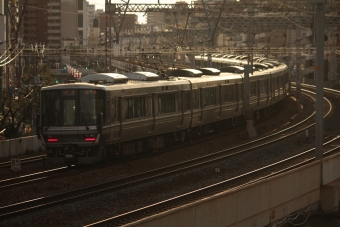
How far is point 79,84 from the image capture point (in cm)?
1839

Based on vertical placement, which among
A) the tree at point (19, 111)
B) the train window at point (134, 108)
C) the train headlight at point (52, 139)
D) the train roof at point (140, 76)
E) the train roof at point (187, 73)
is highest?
the train roof at point (140, 76)

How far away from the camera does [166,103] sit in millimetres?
22281

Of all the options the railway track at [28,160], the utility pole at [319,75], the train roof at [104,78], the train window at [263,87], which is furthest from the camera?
the train window at [263,87]

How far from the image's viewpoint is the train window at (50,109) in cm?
1830

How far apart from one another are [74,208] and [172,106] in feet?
30.0

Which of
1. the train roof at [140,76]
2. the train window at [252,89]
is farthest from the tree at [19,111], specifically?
the train window at [252,89]

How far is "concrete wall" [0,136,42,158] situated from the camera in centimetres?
2168

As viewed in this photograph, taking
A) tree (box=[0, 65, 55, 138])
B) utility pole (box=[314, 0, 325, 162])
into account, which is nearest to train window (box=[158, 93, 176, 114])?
tree (box=[0, 65, 55, 138])

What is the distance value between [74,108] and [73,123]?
359mm

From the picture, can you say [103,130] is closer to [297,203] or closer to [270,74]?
[297,203]

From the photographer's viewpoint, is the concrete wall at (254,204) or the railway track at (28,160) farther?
the railway track at (28,160)

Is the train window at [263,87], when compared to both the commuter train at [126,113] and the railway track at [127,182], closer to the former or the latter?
the commuter train at [126,113]

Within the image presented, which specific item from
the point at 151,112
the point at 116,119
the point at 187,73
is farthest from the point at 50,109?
the point at 187,73

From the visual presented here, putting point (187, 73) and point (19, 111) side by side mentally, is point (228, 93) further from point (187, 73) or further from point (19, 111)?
point (19, 111)
